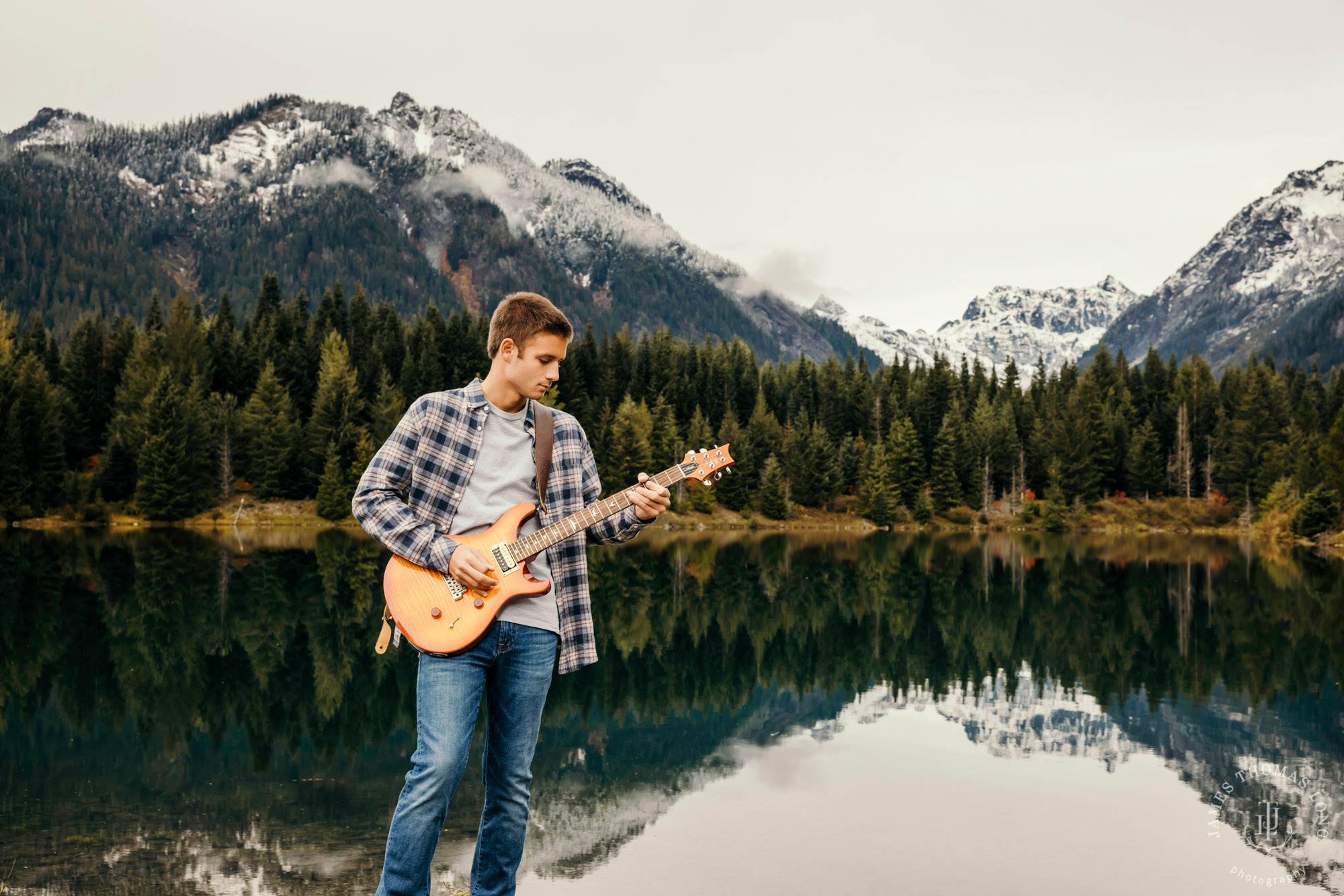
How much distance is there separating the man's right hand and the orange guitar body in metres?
0.06

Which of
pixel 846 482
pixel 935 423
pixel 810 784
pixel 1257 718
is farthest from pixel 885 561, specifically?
pixel 935 423

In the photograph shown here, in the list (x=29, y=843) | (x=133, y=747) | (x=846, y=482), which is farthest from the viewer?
(x=846, y=482)

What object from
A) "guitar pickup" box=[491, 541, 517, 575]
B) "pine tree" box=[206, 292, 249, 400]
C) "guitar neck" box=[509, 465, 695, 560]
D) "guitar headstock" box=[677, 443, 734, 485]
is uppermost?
"pine tree" box=[206, 292, 249, 400]

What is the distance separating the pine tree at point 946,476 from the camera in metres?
95.8

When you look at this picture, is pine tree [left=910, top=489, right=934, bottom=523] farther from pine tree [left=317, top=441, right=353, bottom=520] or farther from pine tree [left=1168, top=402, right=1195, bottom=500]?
pine tree [left=317, top=441, right=353, bottom=520]

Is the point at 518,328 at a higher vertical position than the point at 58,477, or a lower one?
higher

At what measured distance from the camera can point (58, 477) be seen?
6606cm

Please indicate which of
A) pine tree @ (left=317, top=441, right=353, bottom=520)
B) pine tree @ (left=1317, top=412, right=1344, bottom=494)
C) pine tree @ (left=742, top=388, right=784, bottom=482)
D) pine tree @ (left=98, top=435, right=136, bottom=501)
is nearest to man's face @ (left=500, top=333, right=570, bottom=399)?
pine tree @ (left=317, top=441, right=353, bottom=520)

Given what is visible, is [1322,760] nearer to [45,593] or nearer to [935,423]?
[45,593]

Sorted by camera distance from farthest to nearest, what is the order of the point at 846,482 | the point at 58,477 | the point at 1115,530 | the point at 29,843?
the point at 846,482 → the point at 1115,530 → the point at 58,477 → the point at 29,843

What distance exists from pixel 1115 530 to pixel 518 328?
320 feet

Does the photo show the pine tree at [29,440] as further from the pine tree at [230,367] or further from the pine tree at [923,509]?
the pine tree at [923,509]

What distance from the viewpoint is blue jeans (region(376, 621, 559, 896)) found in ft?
15.5

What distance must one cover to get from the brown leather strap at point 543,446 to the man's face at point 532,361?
18cm
